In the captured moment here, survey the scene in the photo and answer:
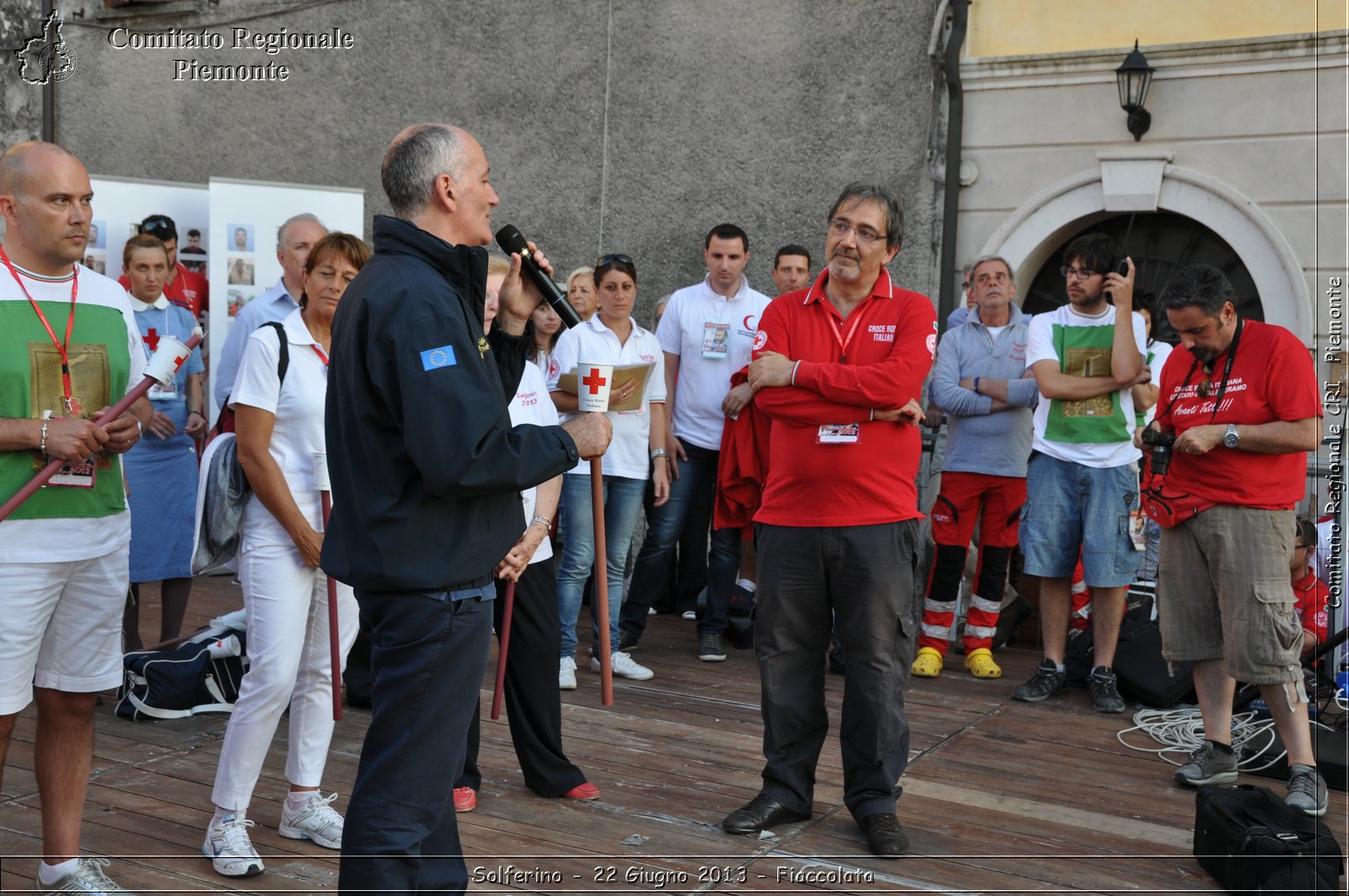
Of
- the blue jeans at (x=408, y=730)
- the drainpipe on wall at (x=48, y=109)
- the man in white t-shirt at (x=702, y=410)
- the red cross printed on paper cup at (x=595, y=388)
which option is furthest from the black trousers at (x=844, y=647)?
the drainpipe on wall at (x=48, y=109)

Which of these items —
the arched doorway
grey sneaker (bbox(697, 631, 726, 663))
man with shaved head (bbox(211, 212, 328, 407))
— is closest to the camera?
man with shaved head (bbox(211, 212, 328, 407))

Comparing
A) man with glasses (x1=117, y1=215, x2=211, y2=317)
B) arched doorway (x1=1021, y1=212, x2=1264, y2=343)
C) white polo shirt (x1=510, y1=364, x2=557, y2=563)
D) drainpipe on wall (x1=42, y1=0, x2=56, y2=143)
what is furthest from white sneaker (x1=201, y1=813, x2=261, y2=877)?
drainpipe on wall (x1=42, y1=0, x2=56, y2=143)

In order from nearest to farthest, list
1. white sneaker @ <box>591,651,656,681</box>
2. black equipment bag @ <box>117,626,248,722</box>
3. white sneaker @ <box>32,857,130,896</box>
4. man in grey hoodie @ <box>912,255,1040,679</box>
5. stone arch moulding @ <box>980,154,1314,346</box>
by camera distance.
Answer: white sneaker @ <box>32,857,130,896</box>
black equipment bag @ <box>117,626,248,722</box>
white sneaker @ <box>591,651,656,681</box>
man in grey hoodie @ <box>912,255,1040,679</box>
stone arch moulding @ <box>980,154,1314,346</box>

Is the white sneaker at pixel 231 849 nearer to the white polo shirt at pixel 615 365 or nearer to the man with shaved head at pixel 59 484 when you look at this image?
the man with shaved head at pixel 59 484

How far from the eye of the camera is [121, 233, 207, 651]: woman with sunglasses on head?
6160 mm

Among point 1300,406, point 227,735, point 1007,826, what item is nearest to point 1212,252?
point 1300,406

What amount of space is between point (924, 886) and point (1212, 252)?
557cm

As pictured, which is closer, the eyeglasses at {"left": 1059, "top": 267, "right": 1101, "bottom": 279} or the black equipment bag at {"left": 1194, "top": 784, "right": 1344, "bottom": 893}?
the black equipment bag at {"left": 1194, "top": 784, "right": 1344, "bottom": 893}

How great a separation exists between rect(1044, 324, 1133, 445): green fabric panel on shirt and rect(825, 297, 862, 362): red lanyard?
7.22 feet

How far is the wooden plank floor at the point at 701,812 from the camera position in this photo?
151 inches

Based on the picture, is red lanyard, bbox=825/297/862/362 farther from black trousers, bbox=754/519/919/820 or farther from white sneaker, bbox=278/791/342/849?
white sneaker, bbox=278/791/342/849

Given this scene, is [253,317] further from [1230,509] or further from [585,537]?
[1230,509]

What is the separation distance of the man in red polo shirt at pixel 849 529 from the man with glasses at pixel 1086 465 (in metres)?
2.07

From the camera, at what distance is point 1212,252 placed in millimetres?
8000
